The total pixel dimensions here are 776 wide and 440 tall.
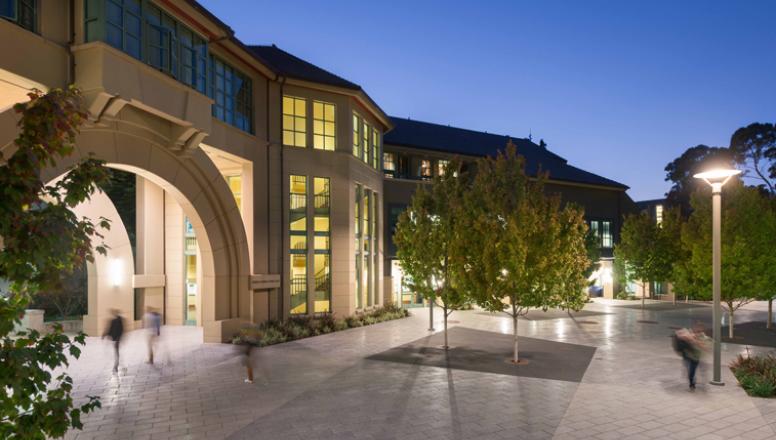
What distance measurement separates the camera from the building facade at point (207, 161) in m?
12.8

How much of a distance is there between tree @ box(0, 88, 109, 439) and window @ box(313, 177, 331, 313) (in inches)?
782

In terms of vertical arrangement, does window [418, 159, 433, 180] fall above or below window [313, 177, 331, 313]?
above

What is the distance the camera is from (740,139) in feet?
192

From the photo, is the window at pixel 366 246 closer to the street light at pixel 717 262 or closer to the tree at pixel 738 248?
the tree at pixel 738 248

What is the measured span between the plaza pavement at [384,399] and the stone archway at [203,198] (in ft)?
7.15

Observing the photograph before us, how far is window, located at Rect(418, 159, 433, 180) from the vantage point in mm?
36347

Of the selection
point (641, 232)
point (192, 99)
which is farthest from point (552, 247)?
point (641, 232)

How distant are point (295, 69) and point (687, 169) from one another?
57.7 metres

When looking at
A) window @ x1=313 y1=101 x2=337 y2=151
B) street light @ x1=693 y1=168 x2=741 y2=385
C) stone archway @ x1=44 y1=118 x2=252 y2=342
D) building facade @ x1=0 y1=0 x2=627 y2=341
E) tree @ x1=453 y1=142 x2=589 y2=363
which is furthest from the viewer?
window @ x1=313 y1=101 x2=337 y2=151

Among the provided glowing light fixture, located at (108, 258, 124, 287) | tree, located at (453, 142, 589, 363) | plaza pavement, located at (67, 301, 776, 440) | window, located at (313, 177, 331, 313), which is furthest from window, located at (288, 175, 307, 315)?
tree, located at (453, 142, 589, 363)

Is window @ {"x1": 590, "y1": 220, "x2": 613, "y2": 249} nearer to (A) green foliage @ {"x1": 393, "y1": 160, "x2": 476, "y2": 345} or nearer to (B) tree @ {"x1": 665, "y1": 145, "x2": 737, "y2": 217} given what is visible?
(B) tree @ {"x1": 665, "y1": 145, "x2": 737, "y2": 217}

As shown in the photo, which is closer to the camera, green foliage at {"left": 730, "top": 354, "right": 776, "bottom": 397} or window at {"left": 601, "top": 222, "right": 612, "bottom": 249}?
green foliage at {"left": 730, "top": 354, "right": 776, "bottom": 397}

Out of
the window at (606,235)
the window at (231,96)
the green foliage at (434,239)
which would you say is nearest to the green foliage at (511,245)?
the green foliage at (434,239)

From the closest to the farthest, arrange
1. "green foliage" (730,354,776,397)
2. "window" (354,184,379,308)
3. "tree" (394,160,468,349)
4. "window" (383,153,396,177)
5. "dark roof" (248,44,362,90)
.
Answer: "green foliage" (730,354,776,397) → "tree" (394,160,468,349) → "dark roof" (248,44,362,90) → "window" (354,184,379,308) → "window" (383,153,396,177)
